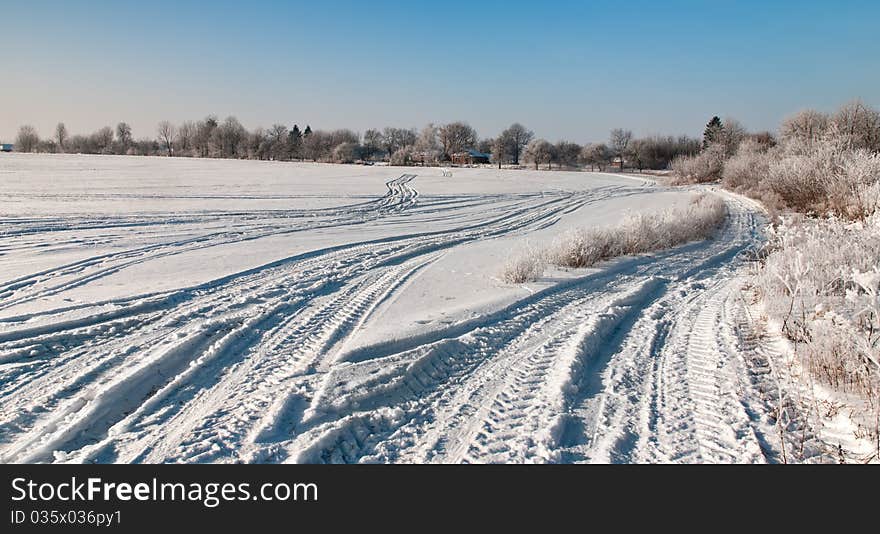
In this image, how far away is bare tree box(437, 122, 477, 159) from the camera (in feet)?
346

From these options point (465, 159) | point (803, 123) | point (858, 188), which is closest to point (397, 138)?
point (465, 159)

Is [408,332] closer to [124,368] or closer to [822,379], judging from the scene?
[124,368]

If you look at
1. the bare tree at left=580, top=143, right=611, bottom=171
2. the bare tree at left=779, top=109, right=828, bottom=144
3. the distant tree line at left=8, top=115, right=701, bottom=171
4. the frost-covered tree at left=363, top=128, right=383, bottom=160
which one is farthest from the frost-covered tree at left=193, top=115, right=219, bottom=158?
the bare tree at left=779, top=109, right=828, bottom=144

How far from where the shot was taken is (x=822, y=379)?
524 cm

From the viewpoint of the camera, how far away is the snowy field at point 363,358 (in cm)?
405

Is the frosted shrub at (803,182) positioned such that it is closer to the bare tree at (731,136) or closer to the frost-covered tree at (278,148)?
the bare tree at (731,136)

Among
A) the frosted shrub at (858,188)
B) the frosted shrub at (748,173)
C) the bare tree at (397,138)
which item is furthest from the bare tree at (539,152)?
the frosted shrub at (858,188)

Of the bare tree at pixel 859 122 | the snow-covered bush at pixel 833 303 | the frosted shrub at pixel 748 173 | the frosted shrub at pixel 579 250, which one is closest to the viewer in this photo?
the snow-covered bush at pixel 833 303

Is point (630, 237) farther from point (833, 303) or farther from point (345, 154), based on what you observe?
point (345, 154)

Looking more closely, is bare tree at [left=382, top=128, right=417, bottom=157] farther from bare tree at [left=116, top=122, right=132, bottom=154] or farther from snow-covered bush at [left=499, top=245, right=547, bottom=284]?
snow-covered bush at [left=499, top=245, right=547, bottom=284]

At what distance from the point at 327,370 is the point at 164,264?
6.84m

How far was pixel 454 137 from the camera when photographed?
347 feet

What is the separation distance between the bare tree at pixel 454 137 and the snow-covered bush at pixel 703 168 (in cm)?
5395

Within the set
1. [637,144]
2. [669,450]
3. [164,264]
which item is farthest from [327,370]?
[637,144]
